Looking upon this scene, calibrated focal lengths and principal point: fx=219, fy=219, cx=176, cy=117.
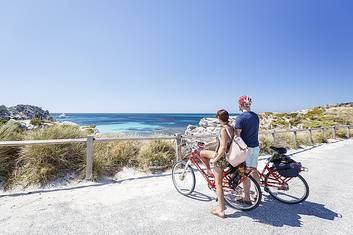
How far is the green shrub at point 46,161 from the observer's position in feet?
16.8

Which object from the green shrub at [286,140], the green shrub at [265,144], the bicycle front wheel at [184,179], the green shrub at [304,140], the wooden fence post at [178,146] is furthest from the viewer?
the green shrub at [304,140]

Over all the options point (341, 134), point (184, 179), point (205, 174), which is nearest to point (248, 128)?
point (205, 174)

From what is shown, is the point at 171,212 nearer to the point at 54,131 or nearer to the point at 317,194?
the point at 317,194

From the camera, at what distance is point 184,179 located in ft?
16.1

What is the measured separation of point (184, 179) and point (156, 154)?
2.30 m

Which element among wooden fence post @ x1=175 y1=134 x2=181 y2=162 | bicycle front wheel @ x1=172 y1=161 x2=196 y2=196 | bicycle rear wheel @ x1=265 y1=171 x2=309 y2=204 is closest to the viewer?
bicycle rear wheel @ x1=265 y1=171 x2=309 y2=204

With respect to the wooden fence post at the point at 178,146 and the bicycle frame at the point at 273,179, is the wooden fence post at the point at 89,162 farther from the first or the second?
the bicycle frame at the point at 273,179

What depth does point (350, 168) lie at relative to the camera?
752 cm

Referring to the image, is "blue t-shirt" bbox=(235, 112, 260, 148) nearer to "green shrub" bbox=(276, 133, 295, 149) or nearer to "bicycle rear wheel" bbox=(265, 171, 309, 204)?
"bicycle rear wheel" bbox=(265, 171, 309, 204)

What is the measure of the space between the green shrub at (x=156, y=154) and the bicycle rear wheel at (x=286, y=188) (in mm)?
3337

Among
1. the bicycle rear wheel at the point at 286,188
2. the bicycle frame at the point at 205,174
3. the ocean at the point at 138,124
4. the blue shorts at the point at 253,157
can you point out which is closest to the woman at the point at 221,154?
the bicycle frame at the point at 205,174

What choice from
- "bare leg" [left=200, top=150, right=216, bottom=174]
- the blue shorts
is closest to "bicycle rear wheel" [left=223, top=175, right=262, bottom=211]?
the blue shorts

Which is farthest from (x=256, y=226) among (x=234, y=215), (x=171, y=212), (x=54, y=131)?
(x=54, y=131)

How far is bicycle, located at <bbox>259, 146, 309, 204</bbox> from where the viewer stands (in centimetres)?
436
